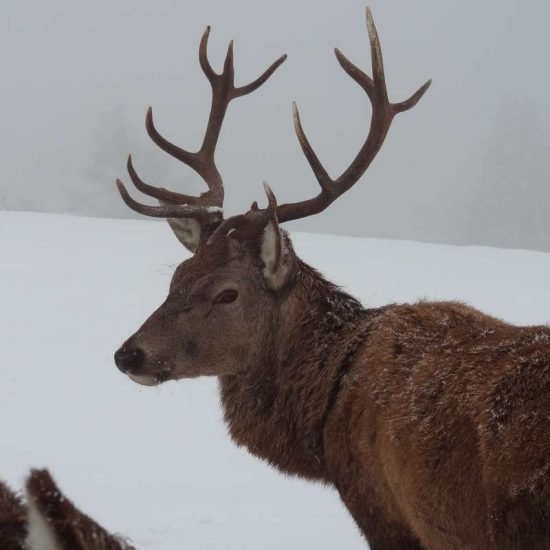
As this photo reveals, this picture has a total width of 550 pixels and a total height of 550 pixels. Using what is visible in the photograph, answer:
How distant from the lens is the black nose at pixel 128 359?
450cm

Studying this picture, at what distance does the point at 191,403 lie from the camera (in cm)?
926

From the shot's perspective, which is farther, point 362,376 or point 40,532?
point 362,376

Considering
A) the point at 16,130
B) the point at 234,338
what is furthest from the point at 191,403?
the point at 16,130

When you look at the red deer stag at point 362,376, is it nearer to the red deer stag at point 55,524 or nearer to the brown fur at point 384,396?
the brown fur at point 384,396

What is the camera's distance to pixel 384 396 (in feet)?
12.3

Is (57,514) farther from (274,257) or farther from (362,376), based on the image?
(274,257)

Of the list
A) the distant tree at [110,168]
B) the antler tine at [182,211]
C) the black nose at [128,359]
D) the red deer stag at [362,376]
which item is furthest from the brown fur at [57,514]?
the distant tree at [110,168]

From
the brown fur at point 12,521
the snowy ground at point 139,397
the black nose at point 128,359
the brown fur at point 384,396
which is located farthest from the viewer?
the snowy ground at point 139,397

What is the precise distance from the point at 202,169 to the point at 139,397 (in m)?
4.16

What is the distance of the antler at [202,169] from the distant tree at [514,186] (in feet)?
171

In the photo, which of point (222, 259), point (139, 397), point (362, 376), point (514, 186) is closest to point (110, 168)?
point (514, 186)

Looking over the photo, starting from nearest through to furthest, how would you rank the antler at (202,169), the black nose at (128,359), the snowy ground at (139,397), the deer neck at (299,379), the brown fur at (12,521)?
the brown fur at (12,521) → the deer neck at (299,379) → the black nose at (128,359) → the antler at (202,169) → the snowy ground at (139,397)

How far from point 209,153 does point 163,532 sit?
2.99m

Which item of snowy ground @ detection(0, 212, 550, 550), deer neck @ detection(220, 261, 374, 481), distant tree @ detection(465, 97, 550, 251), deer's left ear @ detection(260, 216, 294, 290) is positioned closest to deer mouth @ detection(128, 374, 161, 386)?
deer neck @ detection(220, 261, 374, 481)
